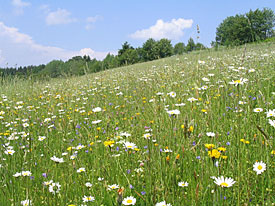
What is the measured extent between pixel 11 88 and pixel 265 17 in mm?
53535

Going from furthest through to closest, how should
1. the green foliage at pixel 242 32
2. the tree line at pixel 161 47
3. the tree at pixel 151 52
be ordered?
the tree at pixel 151 52 → the tree line at pixel 161 47 → the green foliage at pixel 242 32

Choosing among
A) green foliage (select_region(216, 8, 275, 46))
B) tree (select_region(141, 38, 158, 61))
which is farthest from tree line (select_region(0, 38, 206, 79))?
green foliage (select_region(216, 8, 275, 46))

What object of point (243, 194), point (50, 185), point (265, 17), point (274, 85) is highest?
point (265, 17)

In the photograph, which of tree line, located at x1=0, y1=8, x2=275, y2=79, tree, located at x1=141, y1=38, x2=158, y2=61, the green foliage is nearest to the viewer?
the green foliage

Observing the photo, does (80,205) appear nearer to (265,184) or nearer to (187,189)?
(187,189)

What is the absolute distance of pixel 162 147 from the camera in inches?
81.6

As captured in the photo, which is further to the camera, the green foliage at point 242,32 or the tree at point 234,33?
the tree at point 234,33

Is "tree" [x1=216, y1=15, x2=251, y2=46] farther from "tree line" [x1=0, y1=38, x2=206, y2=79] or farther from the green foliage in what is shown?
"tree line" [x1=0, y1=38, x2=206, y2=79]

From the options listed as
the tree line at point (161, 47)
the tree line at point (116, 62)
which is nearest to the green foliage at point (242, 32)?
the tree line at point (161, 47)

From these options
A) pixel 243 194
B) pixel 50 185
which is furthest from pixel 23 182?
pixel 243 194

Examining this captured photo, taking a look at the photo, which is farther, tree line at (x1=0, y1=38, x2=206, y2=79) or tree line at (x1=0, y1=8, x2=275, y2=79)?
tree line at (x1=0, y1=38, x2=206, y2=79)

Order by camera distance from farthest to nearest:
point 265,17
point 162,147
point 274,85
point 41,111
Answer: point 265,17
point 41,111
point 274,85
point 162,147

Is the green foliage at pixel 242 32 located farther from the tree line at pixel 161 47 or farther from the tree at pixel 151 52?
the tree at pixel 151 52

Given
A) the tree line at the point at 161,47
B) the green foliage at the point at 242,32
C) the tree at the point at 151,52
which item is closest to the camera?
the green foliage at the point at 242,32
